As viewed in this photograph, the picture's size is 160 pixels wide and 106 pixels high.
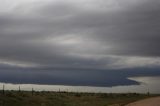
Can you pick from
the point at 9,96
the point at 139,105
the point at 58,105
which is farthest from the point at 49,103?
the point at 139,105

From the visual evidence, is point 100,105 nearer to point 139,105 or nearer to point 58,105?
point 58,105

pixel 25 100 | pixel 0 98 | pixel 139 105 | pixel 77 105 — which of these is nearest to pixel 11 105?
pixel 0 98

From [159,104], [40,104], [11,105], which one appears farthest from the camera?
[40,104]

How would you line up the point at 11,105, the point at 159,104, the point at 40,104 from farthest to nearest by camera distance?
the point at 40,104, the point at 11,105, the point at 159,104

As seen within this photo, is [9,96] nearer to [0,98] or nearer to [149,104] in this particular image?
[0,98]

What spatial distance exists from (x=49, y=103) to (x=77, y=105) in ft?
14.8

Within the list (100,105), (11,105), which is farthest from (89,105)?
(11,105)

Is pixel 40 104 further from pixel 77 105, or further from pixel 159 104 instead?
pixel 159 104

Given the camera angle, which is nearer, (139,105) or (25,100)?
(139,105)

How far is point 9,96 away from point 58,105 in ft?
24.8

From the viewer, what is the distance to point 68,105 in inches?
2260

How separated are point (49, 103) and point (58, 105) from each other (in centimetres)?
167

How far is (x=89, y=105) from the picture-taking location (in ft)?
186

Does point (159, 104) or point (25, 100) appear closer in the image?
point (159, 104)
